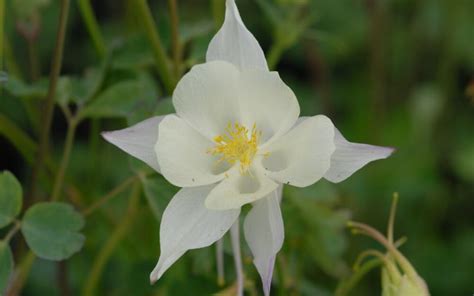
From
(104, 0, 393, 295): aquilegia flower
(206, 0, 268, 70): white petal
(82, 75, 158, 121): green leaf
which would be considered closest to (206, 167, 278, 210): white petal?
(104, 0, 393, 295): aquilegia flower

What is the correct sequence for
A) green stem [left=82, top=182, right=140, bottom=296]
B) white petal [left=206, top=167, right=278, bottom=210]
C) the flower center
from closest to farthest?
white petal [left=206, top=167, right=278, bottom=210] < the flower center < green stem [left=82, top=182, right=140, bottom=296]

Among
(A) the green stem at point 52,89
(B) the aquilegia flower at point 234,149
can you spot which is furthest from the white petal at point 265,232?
(A) the green stem at point 52,89

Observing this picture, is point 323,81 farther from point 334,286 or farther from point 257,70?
point 257,70

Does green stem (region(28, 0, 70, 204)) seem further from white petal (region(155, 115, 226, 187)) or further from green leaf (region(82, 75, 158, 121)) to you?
white petal (region(155, 115, 226, 187))

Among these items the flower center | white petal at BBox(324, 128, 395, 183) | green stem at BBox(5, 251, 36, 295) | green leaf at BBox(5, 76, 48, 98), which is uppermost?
white petal at BBox(324, 128, 395, 183)

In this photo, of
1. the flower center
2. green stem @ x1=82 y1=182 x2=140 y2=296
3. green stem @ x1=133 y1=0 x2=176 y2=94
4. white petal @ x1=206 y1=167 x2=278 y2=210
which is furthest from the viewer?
green stem @ x1=82 y1=182 x2=140 y2=296

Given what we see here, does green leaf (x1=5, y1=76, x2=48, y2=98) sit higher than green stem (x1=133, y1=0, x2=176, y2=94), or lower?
lower

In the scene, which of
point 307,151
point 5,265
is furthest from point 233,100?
point 5,265
